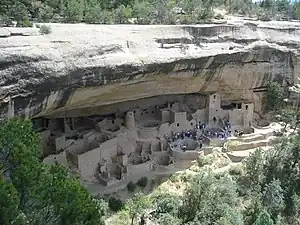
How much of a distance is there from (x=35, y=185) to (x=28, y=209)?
412 mm

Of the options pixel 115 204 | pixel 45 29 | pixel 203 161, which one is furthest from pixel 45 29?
pixel 203 161

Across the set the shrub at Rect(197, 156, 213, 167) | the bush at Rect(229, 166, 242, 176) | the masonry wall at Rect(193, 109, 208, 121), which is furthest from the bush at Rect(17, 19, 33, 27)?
the bush at Rect(229, 166, 242, 176)

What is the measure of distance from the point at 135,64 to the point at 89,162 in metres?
2.92

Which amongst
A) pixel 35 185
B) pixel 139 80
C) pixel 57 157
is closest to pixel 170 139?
pixel 139 80

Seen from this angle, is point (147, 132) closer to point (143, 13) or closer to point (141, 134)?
point (141, 134)

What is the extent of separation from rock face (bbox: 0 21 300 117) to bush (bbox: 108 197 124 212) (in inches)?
104

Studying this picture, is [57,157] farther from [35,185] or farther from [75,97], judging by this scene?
[35,185]

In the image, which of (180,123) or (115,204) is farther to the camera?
(180,123)

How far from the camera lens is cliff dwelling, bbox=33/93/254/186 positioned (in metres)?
12.9

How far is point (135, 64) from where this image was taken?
1194cm

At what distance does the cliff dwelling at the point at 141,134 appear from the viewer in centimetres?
1290

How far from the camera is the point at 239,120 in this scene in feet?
52.9

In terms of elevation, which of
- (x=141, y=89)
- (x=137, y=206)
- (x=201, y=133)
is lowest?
(x=137, y=206)

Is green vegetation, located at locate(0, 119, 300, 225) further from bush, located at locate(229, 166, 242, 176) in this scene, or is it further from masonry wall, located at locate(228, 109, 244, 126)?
masonry wall, located at locate(228, 109, 244, 126)
